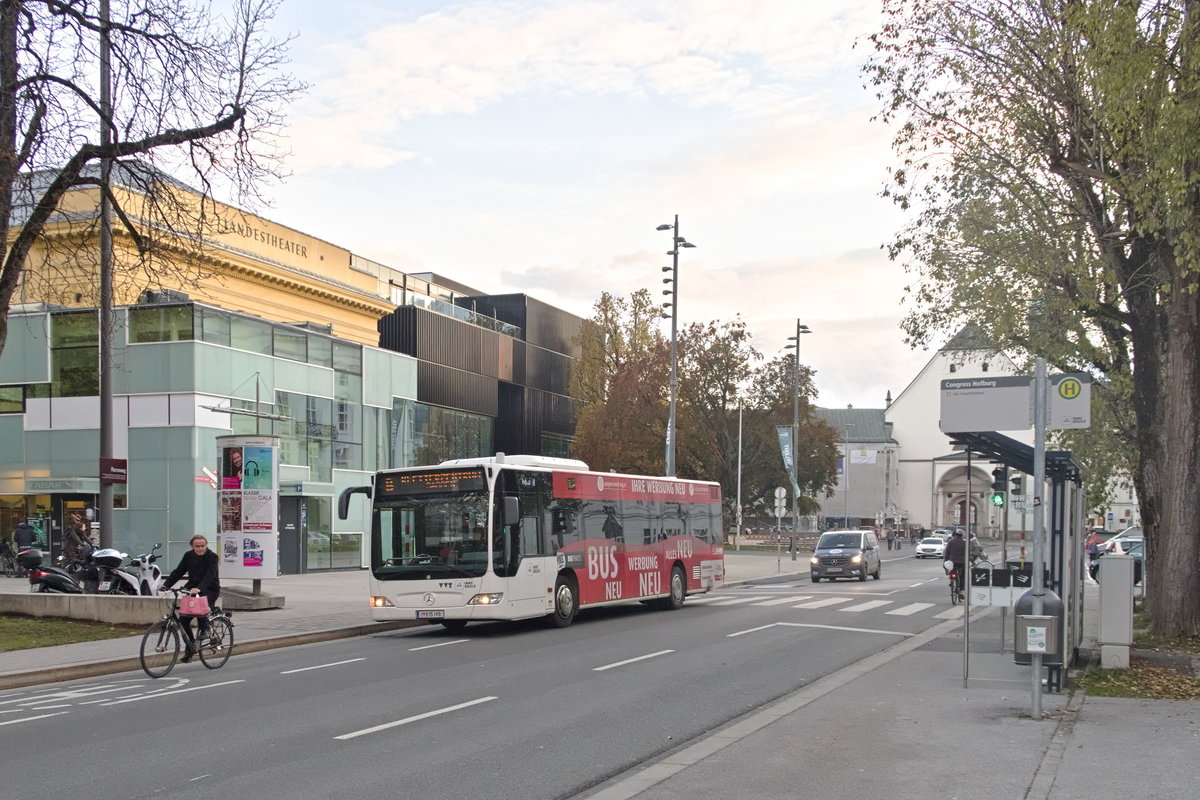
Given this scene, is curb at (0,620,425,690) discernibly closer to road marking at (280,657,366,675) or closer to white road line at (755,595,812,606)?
road marking at (280,657,366,675)

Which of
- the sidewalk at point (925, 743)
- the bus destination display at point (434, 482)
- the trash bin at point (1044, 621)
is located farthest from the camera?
the bus destination display at point (434, 482)

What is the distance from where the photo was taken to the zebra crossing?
25.5 metres

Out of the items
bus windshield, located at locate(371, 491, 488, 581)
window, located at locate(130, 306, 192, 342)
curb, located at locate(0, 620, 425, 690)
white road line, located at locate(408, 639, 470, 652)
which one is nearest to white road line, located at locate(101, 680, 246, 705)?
curb, located at locate(0, 620, 425, 690)

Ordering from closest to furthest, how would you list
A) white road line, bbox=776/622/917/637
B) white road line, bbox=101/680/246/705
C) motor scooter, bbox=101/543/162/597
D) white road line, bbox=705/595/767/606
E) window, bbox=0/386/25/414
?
white road line, bbox=101/680/246/705, white road line, bbox=776/622/917/637, motor scooter, bbox=101/543/162/597, white road line, bbox=705/595/767/606, window, bbox=0/386/25/414

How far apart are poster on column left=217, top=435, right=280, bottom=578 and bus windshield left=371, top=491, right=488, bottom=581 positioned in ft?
12.5

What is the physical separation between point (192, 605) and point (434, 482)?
5.67 metres

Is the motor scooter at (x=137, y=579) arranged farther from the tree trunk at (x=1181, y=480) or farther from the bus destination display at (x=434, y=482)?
the tree trunk at (x=1181, y=480)

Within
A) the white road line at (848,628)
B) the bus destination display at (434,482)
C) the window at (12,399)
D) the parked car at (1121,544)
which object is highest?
the window at (12,399)

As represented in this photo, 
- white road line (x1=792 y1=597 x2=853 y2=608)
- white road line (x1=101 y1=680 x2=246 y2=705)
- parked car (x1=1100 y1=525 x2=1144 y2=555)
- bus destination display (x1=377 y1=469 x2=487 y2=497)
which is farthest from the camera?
parked car (x1=1100 y1=525 x2=1144 y2=555)

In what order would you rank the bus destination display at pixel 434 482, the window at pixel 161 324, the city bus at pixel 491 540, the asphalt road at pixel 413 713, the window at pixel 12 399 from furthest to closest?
the window at pixel 12 399, the window at pixel 161 324, the bus destination display at pixel 434 482, the city bus at pixel 491 540, the asphalt road at pixel 413 713

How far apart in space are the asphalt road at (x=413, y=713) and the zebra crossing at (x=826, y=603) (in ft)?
19.7

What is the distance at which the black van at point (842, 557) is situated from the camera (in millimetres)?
38625

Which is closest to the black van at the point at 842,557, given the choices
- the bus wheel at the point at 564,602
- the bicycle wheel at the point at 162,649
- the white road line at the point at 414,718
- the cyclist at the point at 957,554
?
the cyclist at the point at 957,554

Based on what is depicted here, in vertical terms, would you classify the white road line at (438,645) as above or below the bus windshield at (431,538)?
below
